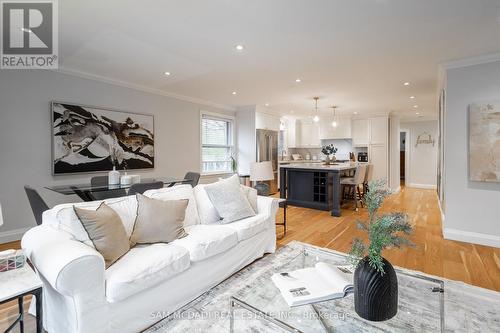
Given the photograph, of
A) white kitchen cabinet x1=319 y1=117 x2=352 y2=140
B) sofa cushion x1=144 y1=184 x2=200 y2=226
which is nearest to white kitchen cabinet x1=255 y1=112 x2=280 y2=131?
white kitchen cabinet x1=319 y1=117 x2=352 y2=140

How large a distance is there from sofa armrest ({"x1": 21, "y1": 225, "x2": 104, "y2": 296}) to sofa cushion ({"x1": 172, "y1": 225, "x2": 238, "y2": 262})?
2.28 feet

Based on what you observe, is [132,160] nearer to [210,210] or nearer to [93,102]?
[93,102]

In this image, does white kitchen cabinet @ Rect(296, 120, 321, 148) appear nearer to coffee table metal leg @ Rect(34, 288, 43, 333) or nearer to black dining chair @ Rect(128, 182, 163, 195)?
black dining chair @ Rect(128, 182, 163, 195)

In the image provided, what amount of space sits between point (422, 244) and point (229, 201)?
2.74 metres

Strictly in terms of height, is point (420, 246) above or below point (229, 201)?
below

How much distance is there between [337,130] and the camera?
27.9 ft

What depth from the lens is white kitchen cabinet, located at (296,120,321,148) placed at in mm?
8945

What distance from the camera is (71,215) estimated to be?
1.83 metres

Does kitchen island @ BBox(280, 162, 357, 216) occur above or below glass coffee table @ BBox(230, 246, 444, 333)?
above


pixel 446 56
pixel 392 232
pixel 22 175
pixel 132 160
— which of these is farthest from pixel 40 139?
pixel 446 56

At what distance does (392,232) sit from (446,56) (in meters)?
3.31

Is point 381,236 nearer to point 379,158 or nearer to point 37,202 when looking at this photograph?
point 37,202

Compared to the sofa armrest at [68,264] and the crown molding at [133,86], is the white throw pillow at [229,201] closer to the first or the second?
the sofa armrest at [68,264]

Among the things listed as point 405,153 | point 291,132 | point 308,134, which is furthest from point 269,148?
point 405,153
